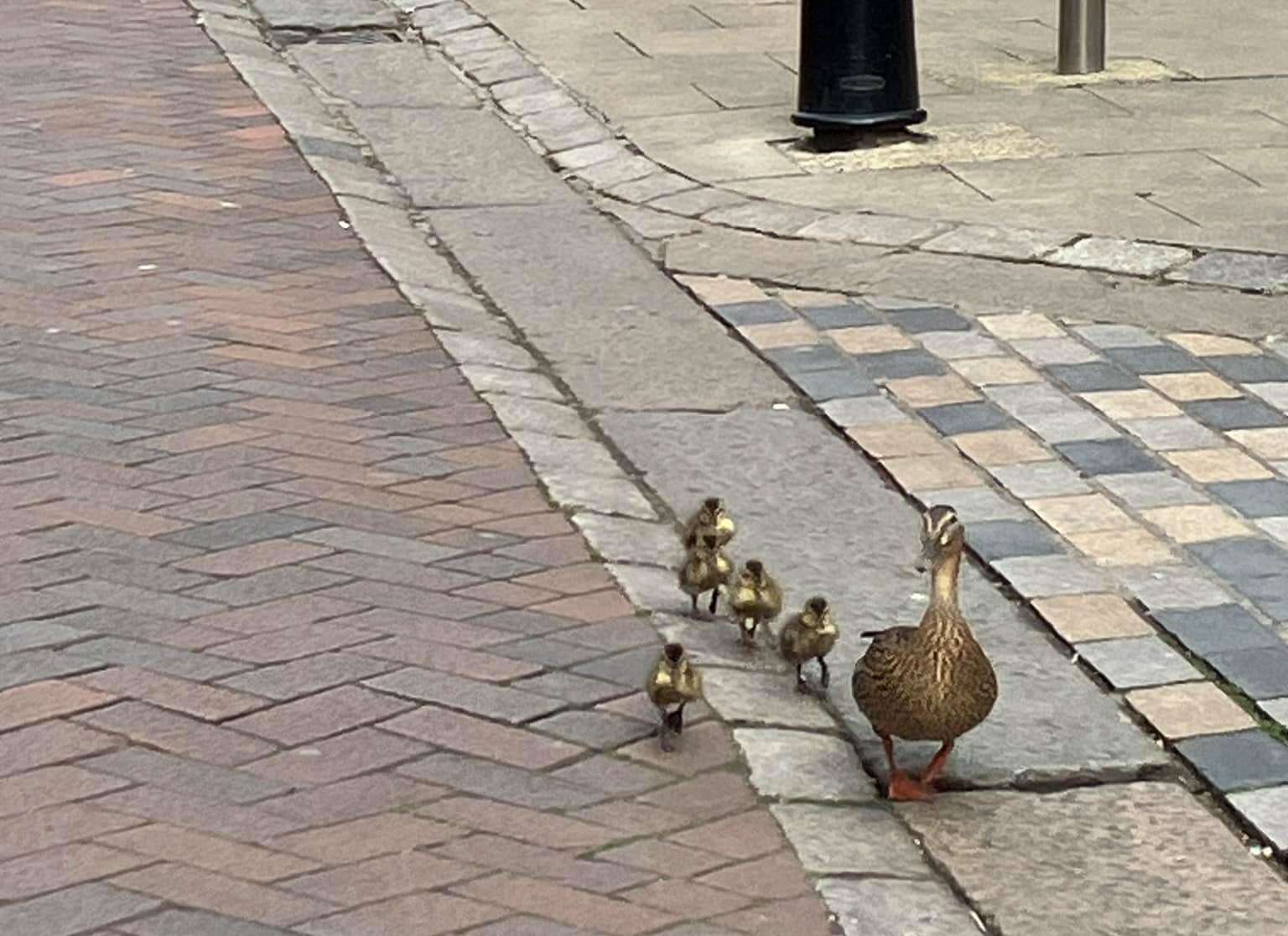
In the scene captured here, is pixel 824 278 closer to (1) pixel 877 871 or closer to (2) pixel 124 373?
(2) pixel 124 373

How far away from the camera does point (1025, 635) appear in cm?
467

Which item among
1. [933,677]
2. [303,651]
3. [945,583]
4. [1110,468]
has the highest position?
[945,583]

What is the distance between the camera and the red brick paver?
3.69 metres

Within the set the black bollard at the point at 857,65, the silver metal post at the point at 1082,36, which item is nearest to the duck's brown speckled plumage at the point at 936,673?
the black bollard at the point at 857,65

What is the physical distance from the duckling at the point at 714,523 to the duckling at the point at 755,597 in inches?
6.0

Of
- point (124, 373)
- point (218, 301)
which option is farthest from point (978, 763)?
point (218, 301)

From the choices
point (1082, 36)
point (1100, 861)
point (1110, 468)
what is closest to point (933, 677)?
point (1100, 861)

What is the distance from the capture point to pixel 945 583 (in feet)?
13.1

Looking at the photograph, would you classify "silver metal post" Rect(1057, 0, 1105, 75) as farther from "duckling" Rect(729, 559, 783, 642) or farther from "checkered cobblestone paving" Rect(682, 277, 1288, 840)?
"duckling" Rect(729, 559, 783, 642)

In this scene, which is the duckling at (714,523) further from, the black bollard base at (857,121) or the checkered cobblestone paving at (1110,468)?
the black bollard base at (857,121)

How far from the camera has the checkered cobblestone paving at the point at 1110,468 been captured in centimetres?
446

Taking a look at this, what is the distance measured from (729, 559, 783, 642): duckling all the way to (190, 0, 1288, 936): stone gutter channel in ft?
0.29

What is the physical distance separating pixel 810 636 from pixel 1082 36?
5420mm

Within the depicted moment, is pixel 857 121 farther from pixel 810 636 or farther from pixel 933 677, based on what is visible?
pixel 933 677
